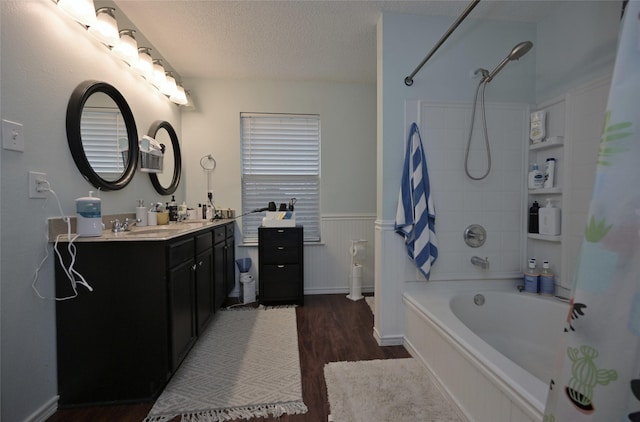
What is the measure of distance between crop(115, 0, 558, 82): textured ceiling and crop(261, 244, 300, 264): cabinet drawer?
187cm

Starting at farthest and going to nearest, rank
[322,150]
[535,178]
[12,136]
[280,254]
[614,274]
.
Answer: [322,150]
[280,254]
[535,178]
[12,136]
[614,274]

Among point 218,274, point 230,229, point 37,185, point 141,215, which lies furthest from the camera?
point 230,229

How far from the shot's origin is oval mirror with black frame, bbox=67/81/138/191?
151 centimetres

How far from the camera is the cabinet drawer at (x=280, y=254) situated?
276cm

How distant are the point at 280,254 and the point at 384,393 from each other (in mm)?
1605

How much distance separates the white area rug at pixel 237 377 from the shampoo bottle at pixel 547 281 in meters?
1.82

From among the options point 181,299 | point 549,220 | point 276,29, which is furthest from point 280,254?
point 549,220

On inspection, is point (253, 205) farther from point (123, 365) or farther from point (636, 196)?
point (636, 196)

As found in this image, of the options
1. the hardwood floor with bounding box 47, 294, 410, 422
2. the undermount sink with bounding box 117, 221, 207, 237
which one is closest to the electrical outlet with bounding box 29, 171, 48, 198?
the undermount sink with bounding box 117, 221, 207, 237

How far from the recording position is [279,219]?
2.82 meters

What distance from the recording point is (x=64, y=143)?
1.46 m

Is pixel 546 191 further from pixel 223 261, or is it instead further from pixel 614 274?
pixel 223 261

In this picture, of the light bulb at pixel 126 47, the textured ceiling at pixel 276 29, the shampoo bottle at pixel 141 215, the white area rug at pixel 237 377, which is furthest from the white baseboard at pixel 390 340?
the light bulb at pixel 126 47

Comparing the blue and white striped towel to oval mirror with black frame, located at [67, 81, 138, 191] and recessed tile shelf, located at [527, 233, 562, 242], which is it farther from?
oval mirror with black frame, located at [67, 81, 138, 191]
